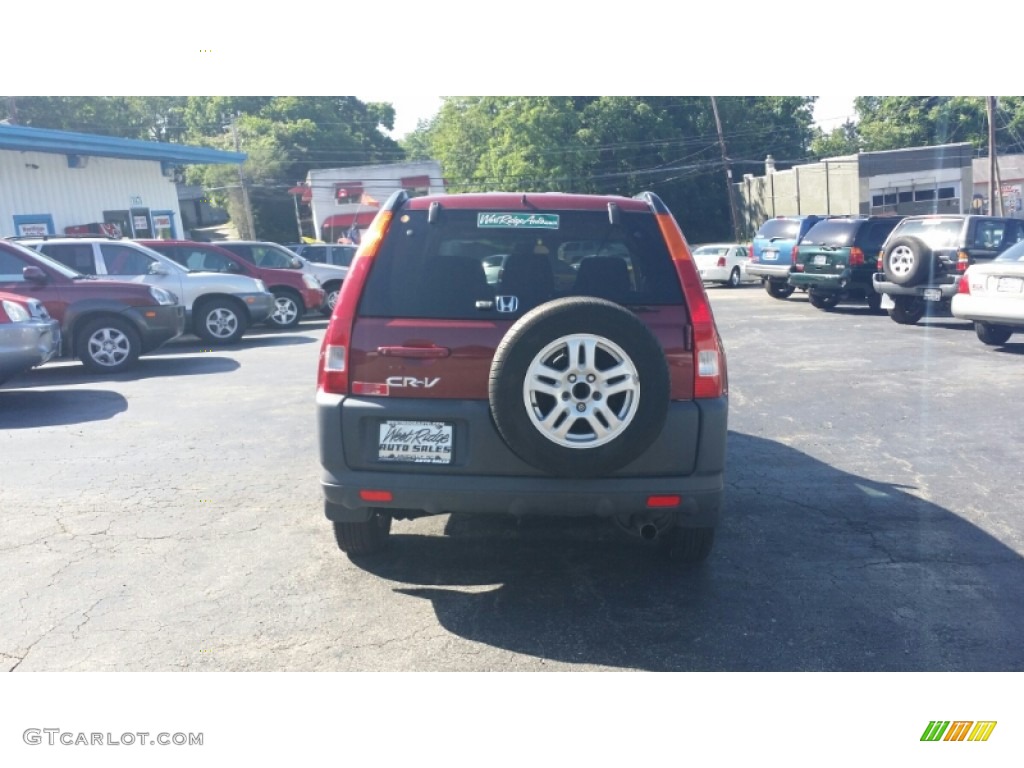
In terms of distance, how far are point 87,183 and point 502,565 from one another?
19902 mm

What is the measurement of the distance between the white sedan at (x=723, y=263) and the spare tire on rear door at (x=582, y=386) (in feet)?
78.0

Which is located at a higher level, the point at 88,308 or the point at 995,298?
the point at 88,308

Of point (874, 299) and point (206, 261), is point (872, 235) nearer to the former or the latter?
point (874, 299)

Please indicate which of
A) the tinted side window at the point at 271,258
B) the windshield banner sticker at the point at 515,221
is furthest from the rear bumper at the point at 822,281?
the windshield banner sticker at the point at 515,221

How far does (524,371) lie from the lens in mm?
3727

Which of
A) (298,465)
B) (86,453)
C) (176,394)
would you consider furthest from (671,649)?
(176,394)

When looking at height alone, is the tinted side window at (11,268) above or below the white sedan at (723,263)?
above

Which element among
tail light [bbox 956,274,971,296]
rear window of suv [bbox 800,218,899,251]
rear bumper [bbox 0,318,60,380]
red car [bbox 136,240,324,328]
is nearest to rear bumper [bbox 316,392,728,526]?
rear bumper [bbox 0,318,60,380]

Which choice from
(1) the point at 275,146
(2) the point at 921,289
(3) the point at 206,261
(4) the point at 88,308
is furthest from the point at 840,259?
(1) the point at 275,146

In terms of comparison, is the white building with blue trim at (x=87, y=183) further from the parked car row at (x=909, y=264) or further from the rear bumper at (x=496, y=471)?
the rear bumper at (x=496, y=471)

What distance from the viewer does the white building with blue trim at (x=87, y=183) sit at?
18.7 meters
